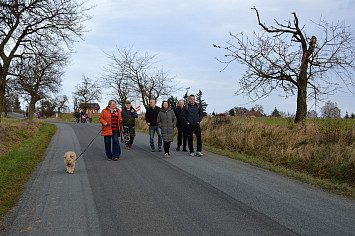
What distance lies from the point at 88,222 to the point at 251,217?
7.84ft

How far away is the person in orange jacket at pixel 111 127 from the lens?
9359 millimetres

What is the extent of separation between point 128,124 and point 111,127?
10.4 feet

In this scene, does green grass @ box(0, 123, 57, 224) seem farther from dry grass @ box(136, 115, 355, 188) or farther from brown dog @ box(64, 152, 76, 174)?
dry grass @ box(136, 115, 355, 188)

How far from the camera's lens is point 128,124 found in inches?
500

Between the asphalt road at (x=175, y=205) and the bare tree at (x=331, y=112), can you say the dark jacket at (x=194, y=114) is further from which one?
the bare tree at (x=331, y=112)

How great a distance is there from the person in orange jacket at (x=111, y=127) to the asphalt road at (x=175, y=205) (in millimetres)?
1803

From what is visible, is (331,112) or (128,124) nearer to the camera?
(331,112)

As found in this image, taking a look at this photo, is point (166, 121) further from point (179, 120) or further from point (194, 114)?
point (179, 120)

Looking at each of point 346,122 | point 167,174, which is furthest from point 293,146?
point 167,174

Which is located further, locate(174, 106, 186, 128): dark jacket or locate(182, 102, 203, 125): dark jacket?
locate(174, 106, 186, 128): dark jacket

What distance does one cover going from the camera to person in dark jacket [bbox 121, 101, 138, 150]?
490 inches

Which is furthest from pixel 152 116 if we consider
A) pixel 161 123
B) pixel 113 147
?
pixel 113 147

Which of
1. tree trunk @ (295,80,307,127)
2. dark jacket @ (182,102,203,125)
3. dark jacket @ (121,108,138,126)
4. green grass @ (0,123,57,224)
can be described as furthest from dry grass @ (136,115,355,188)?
green grass @ (0,123,57,224)

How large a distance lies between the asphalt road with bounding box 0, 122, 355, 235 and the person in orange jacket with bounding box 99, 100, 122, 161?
1.80m
